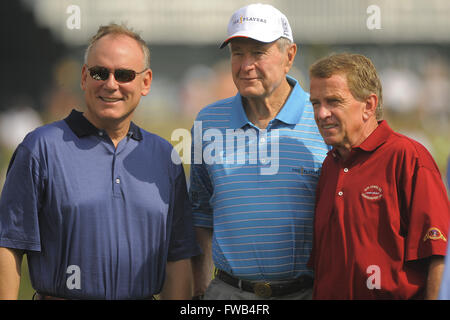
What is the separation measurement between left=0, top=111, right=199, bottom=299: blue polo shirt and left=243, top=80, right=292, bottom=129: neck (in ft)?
2.66

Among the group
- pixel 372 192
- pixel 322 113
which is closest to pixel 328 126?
pixel 322 113

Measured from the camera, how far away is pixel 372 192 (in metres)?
3.12

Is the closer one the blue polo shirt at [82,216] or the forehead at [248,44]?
the blue polo shirt at [82,216]

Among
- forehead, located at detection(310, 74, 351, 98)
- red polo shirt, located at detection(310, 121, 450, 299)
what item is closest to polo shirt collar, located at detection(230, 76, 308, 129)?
forehead, located at detection(310, 74, 351, 98)

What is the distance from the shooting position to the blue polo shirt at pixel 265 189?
3.56m

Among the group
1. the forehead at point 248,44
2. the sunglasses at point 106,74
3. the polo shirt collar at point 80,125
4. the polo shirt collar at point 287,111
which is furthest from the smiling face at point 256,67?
the polo shirt collar at point 80,125

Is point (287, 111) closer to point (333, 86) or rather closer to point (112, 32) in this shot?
point (333, 86)

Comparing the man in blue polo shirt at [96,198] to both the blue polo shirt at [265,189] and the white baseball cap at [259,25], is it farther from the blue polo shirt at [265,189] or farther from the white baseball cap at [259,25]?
the white baseball cap at [259,25]

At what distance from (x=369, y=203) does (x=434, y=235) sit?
0.35 metres

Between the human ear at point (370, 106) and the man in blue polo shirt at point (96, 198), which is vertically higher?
the human ear at point (370, 106)

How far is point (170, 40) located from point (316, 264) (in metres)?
25.9

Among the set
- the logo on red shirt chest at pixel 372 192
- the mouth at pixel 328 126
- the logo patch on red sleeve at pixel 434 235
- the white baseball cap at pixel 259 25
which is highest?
the white baseball cap at pixel 259 25

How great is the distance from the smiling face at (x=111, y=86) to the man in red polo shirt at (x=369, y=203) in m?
1.04

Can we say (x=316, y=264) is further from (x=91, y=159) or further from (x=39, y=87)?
(x=39, y=87)
